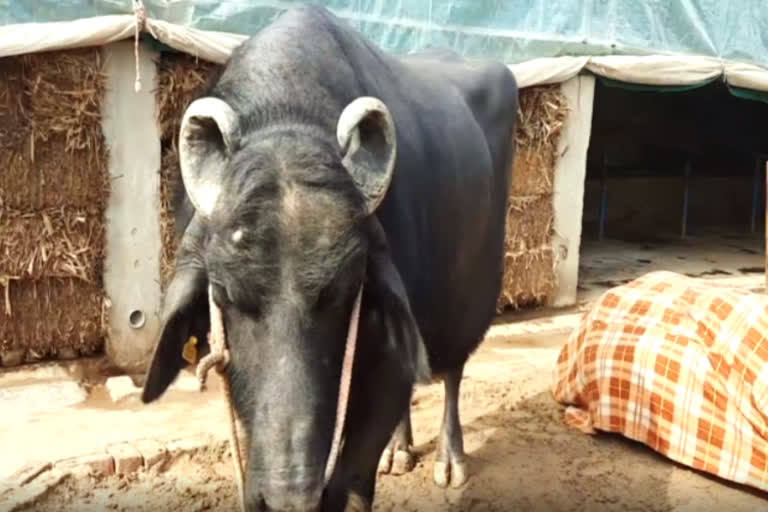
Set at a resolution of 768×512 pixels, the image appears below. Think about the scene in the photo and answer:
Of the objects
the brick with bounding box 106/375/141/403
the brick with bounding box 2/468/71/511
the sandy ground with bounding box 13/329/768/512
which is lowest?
the sandy ground with bounding box 13/329/768/512

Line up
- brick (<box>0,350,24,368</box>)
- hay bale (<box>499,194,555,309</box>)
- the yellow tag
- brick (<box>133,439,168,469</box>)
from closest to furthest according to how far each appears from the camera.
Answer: the yellow tag
brick (<box>133,439,168,469</box>)
brick (<box>0,350,24,368</box>)
hay bale (<box>499,194,555,309</box>)

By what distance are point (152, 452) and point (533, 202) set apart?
3.72m

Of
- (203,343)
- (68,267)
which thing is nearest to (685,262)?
(68,267)

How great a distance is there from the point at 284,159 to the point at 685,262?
768cm

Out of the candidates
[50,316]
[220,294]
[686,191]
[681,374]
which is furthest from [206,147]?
[686,191]

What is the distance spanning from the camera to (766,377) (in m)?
4.43

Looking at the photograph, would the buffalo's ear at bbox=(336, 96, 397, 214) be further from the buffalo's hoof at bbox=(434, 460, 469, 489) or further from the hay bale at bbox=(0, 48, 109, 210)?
the hay bale at bbox=(0, 48, 109, 210)

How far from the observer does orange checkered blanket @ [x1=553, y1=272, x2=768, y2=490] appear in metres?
4.50

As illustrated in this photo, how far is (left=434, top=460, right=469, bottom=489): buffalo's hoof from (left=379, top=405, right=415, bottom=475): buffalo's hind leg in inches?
5.8

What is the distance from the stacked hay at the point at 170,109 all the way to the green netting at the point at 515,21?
0.24 metres

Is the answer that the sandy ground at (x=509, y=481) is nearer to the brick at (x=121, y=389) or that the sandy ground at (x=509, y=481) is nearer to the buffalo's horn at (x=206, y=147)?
the brick at (x=121, y=389)

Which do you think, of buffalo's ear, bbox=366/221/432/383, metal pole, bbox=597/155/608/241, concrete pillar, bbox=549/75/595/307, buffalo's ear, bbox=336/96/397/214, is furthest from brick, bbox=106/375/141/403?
metal pole, bbox=597/155/608/241

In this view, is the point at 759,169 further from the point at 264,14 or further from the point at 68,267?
the point at 68,267

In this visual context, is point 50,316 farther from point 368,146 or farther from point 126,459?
point 368,146
